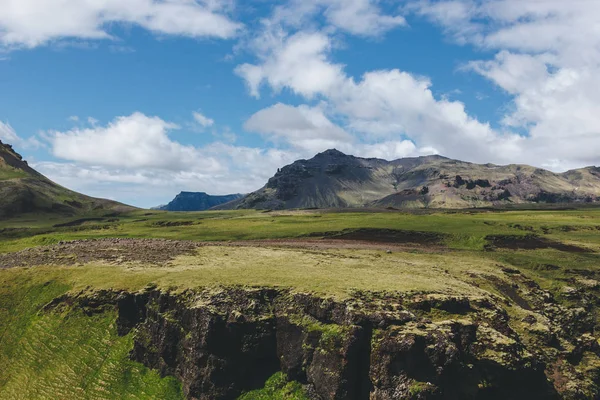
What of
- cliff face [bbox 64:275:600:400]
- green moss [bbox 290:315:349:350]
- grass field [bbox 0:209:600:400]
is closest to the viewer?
cliff face [bbox 64:275:600:400]

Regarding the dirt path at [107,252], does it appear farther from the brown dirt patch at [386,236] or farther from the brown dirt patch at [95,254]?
the brown dirt patch at [386,236]

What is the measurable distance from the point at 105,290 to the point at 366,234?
70.2m

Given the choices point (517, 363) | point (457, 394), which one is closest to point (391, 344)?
point (457, 394)

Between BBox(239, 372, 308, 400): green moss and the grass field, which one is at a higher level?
the grass field

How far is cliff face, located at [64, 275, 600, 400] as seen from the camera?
3291 centimetres

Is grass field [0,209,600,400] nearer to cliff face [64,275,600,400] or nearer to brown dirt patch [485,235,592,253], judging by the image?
brown dirt patch [485,235,592,253]

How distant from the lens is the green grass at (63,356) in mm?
39719

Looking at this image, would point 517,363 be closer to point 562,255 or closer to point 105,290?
point 105,290

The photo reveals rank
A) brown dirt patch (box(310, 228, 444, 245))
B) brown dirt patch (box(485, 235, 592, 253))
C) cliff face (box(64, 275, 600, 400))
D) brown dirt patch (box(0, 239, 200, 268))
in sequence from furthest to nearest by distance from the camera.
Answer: brown dirt patch (box(310, 228, 444, 245))
brown dirt patch (box(485, 235, 592, 253))
brown dirt patch (box(0, 239, 200, 268))
cliff face (box(64, 275, 600, 400))

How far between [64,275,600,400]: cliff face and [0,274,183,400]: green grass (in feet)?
6.21

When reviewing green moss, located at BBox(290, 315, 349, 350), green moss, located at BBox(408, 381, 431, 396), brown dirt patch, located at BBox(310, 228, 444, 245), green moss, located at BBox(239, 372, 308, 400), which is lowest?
green moss, located at BBox(239, 372, 308, 400)

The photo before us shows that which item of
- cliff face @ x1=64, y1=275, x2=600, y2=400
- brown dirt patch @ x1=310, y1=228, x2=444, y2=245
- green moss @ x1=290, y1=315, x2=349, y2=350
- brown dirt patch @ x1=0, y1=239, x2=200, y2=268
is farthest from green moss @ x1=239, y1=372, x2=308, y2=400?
brown dirt patch @ x1=310, y1=228, x2=444, y2=245

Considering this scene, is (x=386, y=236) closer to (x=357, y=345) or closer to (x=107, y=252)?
(x=107, y=252)

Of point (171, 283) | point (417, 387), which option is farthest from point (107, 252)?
point (417, 387)
